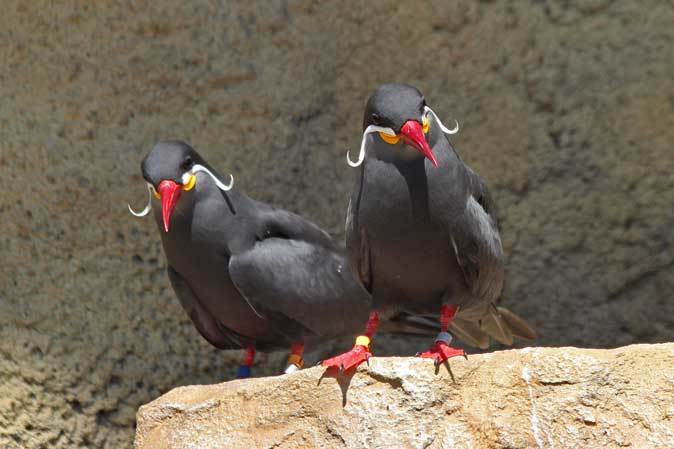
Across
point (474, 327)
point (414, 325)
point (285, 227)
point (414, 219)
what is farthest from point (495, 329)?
point (414, 219)

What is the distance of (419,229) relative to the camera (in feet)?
15.3

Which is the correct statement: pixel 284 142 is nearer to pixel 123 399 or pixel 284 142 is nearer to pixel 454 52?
pixel 454 52

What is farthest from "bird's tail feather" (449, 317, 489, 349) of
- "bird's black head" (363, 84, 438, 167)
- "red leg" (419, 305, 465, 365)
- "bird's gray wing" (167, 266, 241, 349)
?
"bird's black head" (363, 84, 438, 167)

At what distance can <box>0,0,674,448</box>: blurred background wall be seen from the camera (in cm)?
625

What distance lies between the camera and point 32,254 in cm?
632

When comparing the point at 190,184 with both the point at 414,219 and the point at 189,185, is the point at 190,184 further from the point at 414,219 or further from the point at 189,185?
the point at 414,219

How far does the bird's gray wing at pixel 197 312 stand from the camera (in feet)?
18.9

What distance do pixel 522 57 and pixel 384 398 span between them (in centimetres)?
296

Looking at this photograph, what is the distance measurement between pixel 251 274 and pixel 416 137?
132 cm

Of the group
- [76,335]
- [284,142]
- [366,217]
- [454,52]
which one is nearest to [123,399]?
[76,335]

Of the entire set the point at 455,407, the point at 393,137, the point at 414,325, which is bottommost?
the point at 455,407

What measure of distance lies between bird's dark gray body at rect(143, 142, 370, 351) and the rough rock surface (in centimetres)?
119

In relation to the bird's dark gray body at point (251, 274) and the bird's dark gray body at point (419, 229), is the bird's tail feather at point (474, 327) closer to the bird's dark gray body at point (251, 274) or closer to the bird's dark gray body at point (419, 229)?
the bird's dark gray body at point (251, 274)

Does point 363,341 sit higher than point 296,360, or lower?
lower
